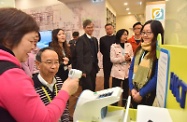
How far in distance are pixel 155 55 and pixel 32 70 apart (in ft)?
5.44

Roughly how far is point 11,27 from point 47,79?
2.39 ft

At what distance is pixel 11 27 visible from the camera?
0.72 meters

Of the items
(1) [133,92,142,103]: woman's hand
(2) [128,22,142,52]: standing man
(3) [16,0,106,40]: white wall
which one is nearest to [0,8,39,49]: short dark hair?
(1) [133,92,142,103]: woman's hand

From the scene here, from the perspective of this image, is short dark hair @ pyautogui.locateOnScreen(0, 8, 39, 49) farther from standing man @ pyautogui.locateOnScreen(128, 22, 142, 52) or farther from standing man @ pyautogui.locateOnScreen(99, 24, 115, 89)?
standing man @ pyautogui.locateOnScreen(99, 24, 115, 89)

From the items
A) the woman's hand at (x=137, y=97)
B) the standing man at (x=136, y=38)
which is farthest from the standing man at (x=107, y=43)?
the woman's hand at (x=137, y=97)

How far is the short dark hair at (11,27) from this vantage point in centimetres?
72

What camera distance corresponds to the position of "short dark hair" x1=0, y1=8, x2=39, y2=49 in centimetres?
72

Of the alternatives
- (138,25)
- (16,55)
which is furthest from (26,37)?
(138,25)

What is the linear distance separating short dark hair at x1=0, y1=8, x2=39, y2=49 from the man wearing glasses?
633 millimetres

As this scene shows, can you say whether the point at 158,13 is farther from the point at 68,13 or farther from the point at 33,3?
the point at 33,3

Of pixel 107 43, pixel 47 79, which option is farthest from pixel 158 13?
pixel 47 79

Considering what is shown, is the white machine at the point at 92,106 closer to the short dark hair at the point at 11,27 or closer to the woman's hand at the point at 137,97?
the short dark hair at the point at 11,27

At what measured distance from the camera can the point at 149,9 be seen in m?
5.16

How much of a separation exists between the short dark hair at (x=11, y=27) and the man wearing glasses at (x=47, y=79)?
633 millimetres
